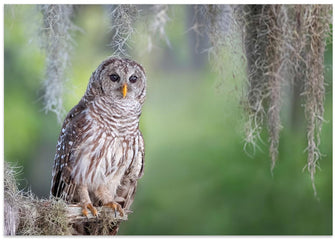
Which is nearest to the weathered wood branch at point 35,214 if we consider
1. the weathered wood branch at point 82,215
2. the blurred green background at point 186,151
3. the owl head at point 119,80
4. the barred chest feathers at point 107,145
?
the weathered wood branch at point 82,215

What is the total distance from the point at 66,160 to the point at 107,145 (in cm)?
17

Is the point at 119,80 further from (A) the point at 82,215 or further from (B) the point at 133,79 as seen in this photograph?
(A) the point at 82,215

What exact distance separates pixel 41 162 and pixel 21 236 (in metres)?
1.83

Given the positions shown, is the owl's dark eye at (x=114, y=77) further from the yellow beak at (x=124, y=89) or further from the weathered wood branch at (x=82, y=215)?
the weathered wood branch at (x=82, y=215)

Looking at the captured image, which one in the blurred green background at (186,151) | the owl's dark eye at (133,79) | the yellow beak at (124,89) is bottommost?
the blurred green background at (186,151)

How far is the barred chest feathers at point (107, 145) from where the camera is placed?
244cm

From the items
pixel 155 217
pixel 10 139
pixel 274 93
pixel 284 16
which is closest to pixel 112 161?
pixel 274 93

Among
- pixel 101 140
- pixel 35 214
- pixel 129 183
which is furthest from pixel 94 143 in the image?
pixel 35 214

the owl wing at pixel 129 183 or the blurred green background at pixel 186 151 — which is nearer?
the owl wing at pixel 129 183

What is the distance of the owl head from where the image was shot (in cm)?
236

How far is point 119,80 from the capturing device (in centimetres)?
239

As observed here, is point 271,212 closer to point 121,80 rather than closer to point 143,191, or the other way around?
point 143,191

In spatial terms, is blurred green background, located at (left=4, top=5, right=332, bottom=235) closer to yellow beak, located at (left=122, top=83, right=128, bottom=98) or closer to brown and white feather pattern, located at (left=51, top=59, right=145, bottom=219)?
brown and white feather pattern, located at (left=51, top=59, right=145, bottom=219)

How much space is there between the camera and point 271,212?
14.5 feet
